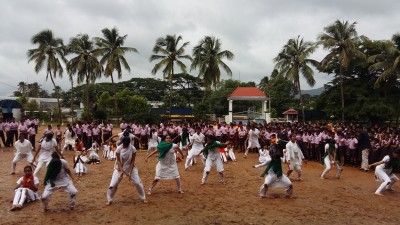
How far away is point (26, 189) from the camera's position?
9141 millimetres

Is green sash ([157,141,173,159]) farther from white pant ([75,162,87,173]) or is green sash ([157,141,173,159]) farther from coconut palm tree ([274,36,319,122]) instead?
coconut palm tree ([274,36,319,122])

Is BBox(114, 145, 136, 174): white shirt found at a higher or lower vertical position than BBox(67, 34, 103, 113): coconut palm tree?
lower

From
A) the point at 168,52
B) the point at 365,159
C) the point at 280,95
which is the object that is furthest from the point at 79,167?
the point at 280,95

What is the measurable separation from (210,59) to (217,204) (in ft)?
106

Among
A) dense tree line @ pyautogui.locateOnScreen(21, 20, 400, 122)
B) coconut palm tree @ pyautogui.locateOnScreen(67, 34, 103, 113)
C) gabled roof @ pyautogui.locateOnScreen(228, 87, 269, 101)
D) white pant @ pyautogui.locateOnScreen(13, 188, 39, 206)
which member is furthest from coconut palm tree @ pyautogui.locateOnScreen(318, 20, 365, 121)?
white pant @ pyautogui.locateOnScreen(13, 188, 39, 206)

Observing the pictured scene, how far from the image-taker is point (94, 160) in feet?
54.3

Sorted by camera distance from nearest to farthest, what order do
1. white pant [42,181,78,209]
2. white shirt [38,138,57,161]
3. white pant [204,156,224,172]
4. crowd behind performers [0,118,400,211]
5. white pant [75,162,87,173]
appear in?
white pant [42,181,78,209], crowd behind performers [0,118,400,211], white shirt [38,138,57,161], white pant [204,156,224,172], white pant [75,162,87,173]

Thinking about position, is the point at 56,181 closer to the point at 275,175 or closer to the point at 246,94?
the point at 275,175

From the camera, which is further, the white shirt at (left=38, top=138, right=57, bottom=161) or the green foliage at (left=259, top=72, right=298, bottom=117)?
the green foliage at (left=259, top=72, right=298, bottom=117)

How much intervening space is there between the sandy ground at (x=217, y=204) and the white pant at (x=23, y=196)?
190 mm

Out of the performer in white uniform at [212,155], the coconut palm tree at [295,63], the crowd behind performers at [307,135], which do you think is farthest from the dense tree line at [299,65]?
the performer in white uniform at [212,155]

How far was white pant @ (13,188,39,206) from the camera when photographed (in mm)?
8781

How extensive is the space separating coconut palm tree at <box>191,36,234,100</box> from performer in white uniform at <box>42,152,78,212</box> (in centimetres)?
3259

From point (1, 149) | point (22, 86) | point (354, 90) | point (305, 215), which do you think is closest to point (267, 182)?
point (305, 215)
